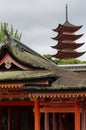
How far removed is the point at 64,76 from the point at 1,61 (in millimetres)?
3759

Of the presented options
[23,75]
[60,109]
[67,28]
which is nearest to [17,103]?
[23,75]

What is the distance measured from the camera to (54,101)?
18328mm

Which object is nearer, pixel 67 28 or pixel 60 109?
pixel 60 109

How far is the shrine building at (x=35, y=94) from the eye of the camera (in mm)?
16953

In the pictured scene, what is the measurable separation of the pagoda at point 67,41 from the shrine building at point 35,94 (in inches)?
1538

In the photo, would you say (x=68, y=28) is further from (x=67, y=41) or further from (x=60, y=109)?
(x=60, y=109)

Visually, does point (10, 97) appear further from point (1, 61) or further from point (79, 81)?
point (79, 81)

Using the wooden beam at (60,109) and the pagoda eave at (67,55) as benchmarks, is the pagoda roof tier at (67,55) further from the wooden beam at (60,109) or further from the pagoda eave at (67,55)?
the wooden beam at (60,109)

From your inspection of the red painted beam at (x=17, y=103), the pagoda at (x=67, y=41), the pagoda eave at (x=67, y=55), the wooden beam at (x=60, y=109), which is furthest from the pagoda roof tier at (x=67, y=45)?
Answer: the wooden beam at (x=60, y=109)

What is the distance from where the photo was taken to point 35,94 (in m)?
17.0

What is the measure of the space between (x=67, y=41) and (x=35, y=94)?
4940 cm

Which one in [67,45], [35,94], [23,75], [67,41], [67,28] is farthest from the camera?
[67,28]

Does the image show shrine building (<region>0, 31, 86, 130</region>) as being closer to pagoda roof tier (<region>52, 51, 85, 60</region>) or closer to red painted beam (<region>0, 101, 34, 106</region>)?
red painted beam (<region>0, 101, 34, 106</region>)

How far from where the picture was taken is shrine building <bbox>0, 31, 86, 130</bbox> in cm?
1695
